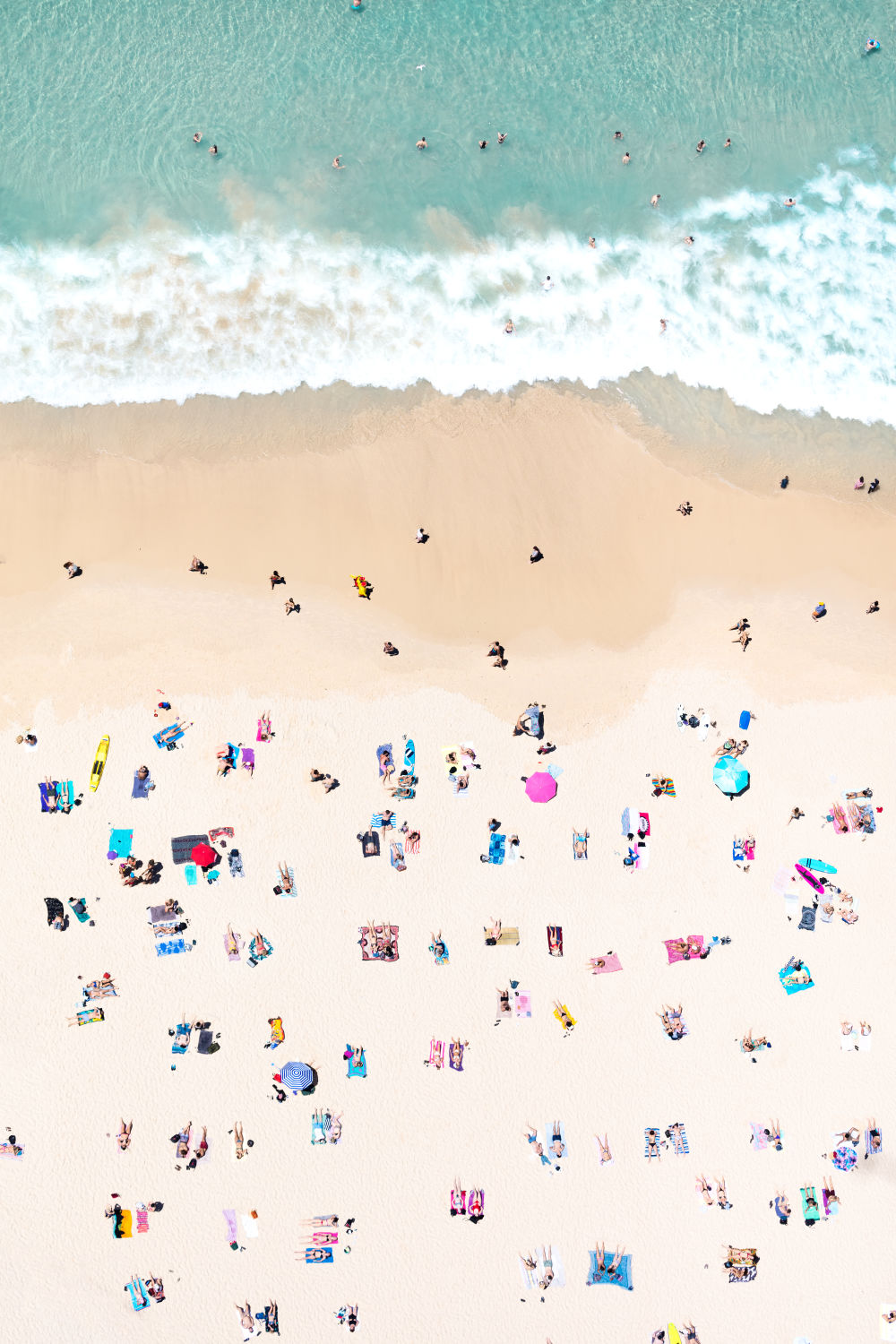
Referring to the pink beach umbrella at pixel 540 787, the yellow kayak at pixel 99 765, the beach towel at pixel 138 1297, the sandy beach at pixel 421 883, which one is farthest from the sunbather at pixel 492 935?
the beach towel at pixel 138 1297

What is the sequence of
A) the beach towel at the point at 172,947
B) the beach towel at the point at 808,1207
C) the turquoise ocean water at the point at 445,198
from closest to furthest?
1. the beach towel at the point at 172,947
2. the beach towel at the point at 808,1207
3. the turquoise ocean water at the point at 445,198

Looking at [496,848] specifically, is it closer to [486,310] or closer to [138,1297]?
[138,1297]

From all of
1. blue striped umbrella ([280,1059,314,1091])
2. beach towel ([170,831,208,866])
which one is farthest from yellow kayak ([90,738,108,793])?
blue striped umbrella ([280,1059,314,1091])

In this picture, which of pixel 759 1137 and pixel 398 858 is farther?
pixel 759 1137

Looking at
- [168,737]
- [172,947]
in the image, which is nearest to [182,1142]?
[172,947]

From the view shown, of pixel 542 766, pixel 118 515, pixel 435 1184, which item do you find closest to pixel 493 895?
pixel 542 766

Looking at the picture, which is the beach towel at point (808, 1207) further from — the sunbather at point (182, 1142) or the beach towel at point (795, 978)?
the sunbather at point (182, 1142)

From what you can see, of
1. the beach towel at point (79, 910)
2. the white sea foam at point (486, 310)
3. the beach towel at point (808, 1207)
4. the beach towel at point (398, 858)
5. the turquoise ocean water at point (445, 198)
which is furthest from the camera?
the turquoise ocean water at point (445, 198)
